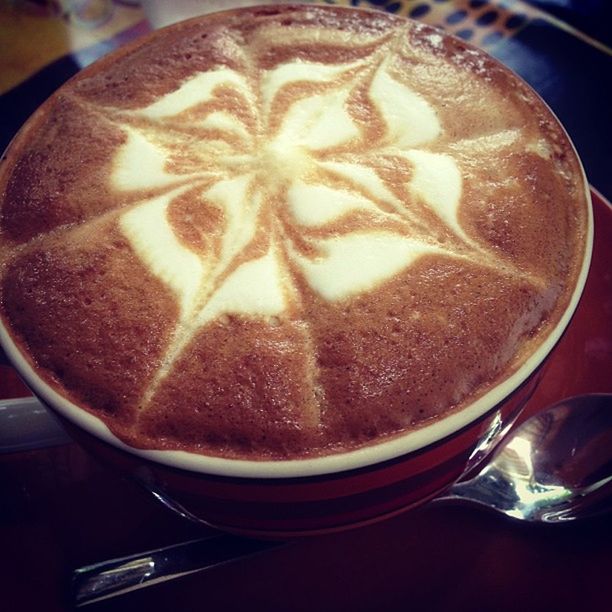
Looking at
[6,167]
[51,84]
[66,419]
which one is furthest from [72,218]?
[51,84]

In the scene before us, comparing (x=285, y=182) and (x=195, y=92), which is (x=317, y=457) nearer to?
(x=285, y=182)

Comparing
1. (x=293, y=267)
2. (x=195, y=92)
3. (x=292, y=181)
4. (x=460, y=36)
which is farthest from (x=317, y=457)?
(x=460, y=36)

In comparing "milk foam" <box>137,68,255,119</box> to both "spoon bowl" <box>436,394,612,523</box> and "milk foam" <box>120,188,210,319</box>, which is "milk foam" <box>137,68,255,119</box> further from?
"spoon bowl" <box>436,394,612,523</box>

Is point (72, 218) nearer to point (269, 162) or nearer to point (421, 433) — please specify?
point (269, 162)

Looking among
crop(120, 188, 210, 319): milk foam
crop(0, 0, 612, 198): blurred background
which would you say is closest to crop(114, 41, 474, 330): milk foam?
crop(120, 188, 210, 319): milk foam

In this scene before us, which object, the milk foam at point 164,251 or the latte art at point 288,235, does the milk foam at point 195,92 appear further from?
the milk foam at point 164,251

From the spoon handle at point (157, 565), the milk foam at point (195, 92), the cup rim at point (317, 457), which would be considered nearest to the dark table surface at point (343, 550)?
the spoon handle at point (157, 565)
